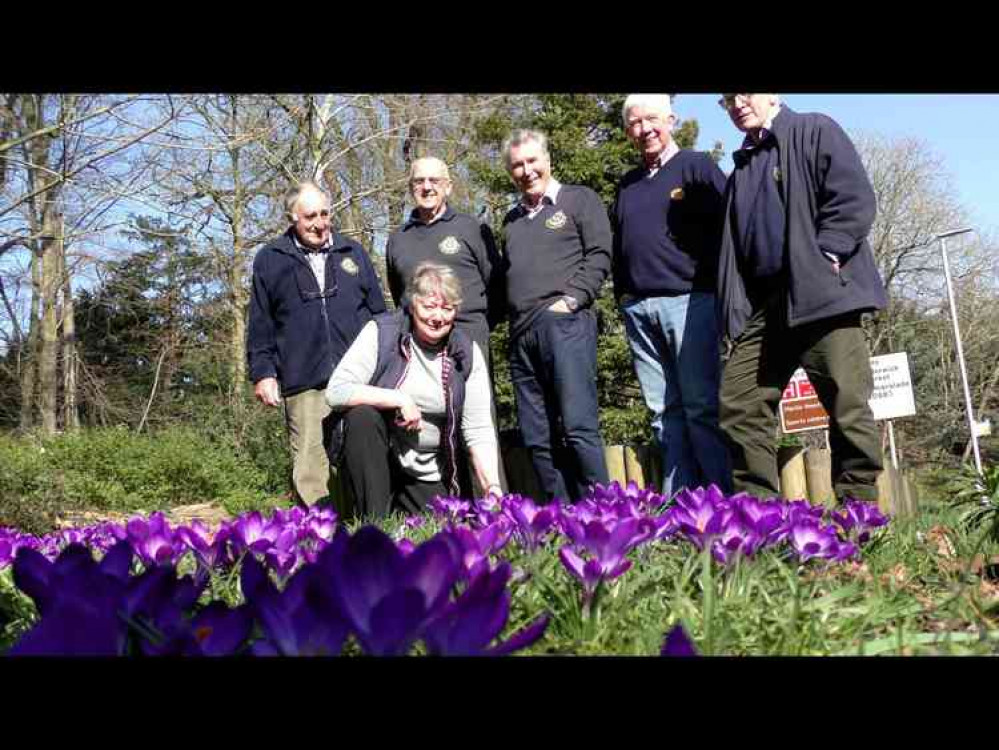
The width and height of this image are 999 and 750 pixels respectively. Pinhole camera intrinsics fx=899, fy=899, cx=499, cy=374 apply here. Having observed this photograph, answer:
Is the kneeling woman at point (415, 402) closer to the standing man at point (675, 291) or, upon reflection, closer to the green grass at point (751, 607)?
the standing man at point (675, 291)

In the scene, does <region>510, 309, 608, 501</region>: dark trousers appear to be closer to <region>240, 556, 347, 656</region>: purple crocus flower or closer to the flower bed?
the flower bed

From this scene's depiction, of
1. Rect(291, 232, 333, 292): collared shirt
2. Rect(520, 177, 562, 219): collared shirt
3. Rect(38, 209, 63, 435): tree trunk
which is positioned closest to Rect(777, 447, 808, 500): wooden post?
Rect(520, 177, 562, 219): collared shirt

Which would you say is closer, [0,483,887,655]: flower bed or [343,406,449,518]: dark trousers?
[0,483,887,655]: flower bed

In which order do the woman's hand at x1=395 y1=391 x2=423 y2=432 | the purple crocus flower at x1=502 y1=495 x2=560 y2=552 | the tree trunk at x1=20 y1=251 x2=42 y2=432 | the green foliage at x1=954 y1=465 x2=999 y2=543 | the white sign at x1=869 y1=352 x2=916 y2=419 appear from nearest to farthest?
the purple crocus flower at x1=502 y1=495 x2=560 y2=552 → the green foliage at x1=954 y1=465 x2=999 y2=543 → the woman's hand at x1=395 y1=391 x2=423 y2=432 → the tree trunk at x1=20 y1=251 x2=42 y2=432 → the white sign at x1=869 y1=352 x2=916 y2=419

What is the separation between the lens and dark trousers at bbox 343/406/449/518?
11.8 feet

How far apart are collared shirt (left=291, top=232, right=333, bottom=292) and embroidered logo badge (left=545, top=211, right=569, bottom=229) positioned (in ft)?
4.02

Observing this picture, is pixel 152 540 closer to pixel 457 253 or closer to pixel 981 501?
pixel 981 501

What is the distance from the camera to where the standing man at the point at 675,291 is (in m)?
3.97

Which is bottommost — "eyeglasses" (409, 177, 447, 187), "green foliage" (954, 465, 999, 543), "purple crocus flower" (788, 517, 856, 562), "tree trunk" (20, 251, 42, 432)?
"green foliage" (954, 465, 999, 543)

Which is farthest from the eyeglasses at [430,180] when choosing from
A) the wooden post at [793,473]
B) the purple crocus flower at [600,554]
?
the purple crocus flower at [600,554]

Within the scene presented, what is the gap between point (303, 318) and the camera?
4621mm

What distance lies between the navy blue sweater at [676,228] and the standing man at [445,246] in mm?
772
